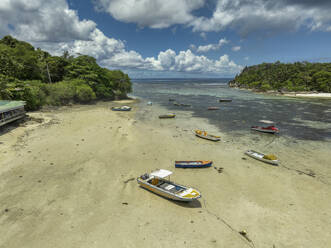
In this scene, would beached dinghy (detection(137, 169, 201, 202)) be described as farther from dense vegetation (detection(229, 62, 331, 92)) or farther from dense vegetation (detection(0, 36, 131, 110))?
dense vegetation (detection(229, 62, 331, 92))

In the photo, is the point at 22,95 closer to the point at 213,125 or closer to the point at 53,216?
the point at 53,216

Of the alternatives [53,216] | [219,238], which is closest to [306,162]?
[219,238]

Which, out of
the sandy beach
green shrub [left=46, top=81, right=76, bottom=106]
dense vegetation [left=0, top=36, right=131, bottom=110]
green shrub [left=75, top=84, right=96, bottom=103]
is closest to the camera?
the sandy beach

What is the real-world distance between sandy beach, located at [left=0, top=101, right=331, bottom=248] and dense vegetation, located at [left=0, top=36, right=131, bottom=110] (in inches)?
840

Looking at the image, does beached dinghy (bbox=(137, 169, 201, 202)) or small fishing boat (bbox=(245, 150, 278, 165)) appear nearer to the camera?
beached dinghy (bbox=(137, 169, 201, 202))

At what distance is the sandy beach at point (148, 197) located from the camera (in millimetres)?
A: 11555

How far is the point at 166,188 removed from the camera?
15.6 meters

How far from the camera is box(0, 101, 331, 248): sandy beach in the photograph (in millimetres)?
11555

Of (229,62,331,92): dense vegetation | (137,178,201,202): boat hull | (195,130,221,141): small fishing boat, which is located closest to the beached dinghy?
(137,178,201,202): boat hull

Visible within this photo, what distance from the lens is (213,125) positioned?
1604 inches

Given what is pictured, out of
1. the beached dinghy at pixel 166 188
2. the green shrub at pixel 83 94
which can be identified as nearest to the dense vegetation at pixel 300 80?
the green shrub at pixel 83 94

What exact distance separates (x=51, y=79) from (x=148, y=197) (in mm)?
71417

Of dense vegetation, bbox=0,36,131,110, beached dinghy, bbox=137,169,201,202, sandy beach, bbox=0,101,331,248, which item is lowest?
sandy beach, bbox=0,101,331,248

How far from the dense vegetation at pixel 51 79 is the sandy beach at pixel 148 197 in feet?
70.0
